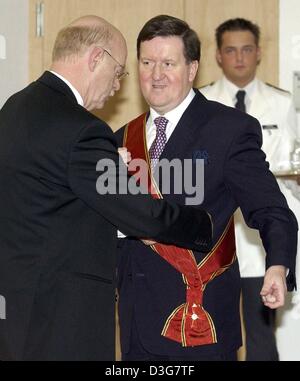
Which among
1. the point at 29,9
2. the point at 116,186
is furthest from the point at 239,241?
the point at 116,186

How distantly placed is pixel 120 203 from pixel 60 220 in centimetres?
18

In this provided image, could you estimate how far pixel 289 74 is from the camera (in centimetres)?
479

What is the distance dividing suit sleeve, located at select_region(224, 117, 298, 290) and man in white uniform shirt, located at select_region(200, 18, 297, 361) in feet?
5.44

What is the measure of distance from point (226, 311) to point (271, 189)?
41 centimetres

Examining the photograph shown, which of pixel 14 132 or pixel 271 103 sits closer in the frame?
pixel 14 132

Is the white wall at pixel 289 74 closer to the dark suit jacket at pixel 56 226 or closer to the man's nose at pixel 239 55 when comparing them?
the man's nose at pixel 239 55

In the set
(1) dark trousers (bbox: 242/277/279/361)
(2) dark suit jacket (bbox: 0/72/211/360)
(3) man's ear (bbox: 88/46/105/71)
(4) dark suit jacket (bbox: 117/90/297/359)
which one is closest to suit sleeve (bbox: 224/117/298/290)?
(4) dark suit jacket (bbox: 117/90/297/359)

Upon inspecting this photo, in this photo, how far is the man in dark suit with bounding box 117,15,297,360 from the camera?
276 centimetres

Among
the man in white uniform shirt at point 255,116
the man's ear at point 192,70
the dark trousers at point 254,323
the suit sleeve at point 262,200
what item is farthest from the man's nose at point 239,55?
the suit sleeve at point 262,200

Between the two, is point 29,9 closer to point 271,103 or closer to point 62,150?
point 271,103
